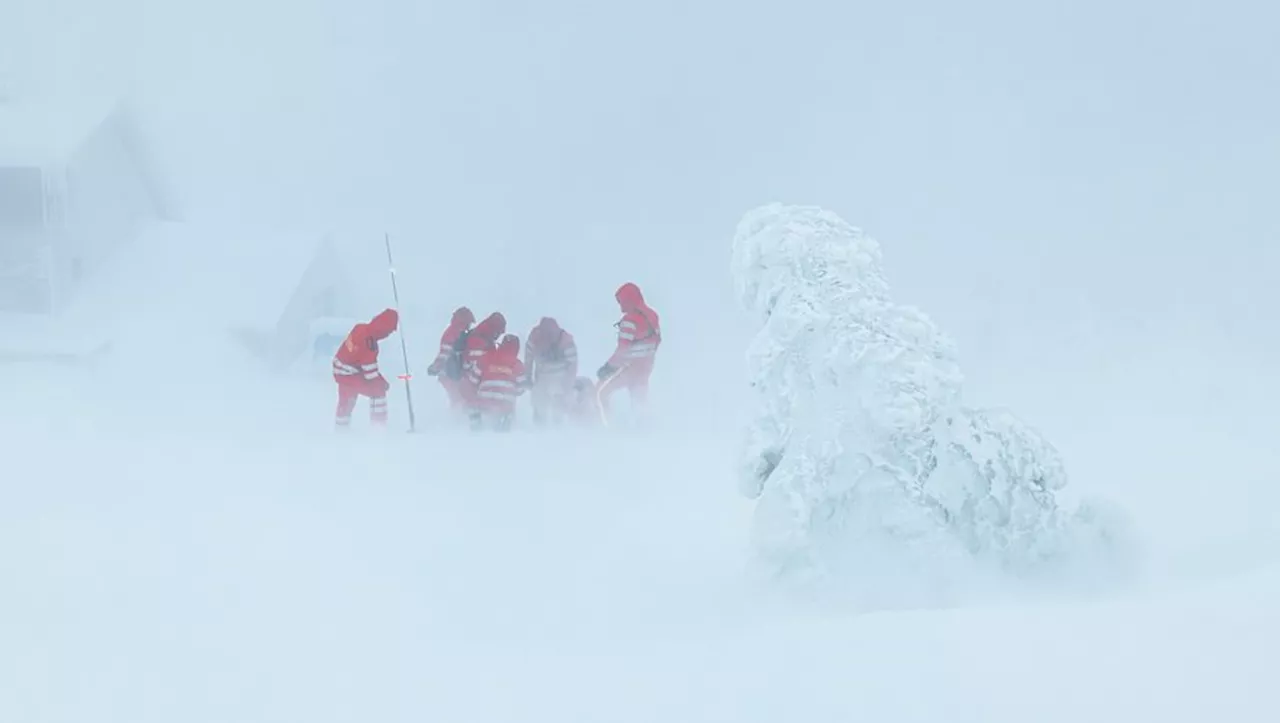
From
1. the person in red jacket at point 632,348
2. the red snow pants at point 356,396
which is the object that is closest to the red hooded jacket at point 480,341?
the red snow pants at point 356,396

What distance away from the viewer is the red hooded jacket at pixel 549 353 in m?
13.8

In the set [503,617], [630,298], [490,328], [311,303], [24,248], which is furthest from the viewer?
[311,303]

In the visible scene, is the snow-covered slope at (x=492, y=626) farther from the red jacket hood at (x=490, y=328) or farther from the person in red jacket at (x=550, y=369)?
the person in red jacket at (x=550, y=369)

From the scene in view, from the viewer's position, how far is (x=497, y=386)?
1294cm

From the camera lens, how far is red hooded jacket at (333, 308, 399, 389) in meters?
12.6

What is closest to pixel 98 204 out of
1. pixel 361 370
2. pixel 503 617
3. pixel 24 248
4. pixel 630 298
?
pixel 24 248

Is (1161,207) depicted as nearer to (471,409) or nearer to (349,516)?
(471,409)

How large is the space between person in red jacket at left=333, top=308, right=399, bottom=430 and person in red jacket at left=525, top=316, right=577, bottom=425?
194 cm

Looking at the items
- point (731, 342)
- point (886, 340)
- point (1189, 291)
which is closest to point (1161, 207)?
point (1189, 291)

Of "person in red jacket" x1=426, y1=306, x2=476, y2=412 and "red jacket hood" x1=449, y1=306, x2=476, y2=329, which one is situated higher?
"red jacket hood" x1=449, y1=306, x2=476, y2=329

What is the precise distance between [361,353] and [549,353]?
2373mm

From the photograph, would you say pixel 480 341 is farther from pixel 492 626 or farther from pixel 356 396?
pixel 492 626

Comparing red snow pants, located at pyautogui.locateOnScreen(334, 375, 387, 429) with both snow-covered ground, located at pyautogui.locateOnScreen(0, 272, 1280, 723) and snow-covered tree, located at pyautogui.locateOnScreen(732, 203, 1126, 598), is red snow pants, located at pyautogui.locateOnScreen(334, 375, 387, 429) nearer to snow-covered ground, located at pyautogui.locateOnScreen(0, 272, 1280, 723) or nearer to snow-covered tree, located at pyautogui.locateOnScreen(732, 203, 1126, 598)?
snow-covered ground, located at pyautogui.locateOnScreen(0, 272, 1280, 723)

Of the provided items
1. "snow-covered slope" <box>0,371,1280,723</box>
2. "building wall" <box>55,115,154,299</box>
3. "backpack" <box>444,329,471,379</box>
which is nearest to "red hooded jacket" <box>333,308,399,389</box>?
"backpack" <box>444,329,471,379</box>
